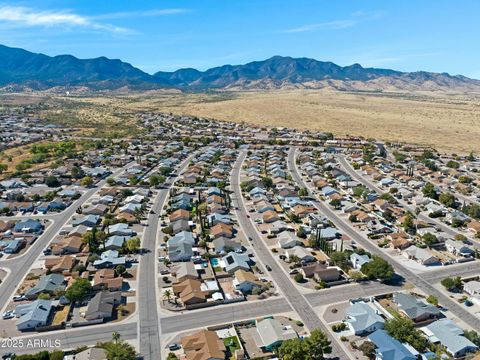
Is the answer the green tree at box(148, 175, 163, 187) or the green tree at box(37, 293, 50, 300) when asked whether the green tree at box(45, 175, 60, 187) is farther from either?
the green tree at box(37, 293, 50, 300)

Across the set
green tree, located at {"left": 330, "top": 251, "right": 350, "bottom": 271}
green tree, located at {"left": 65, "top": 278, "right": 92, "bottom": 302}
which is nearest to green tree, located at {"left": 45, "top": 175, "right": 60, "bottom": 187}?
green tree, located at {"left": 65, "top": 278, "right": 92, "bottom": 302}

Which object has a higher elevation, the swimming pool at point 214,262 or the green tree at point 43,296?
the green tree at point 43,296

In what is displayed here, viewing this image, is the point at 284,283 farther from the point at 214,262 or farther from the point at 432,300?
the point at 432,300

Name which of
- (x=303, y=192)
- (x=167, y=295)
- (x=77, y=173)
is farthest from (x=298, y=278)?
(x=77, y=173)

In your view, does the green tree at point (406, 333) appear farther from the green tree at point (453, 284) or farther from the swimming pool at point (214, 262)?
the swimming pool at point (214, 262)

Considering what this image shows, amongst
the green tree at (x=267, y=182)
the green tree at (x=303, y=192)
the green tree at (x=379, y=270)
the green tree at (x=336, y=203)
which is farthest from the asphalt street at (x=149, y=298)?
the green tree at (x=336, y=203)

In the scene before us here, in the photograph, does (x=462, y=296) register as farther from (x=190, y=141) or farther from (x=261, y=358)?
(x=190, y=141)
